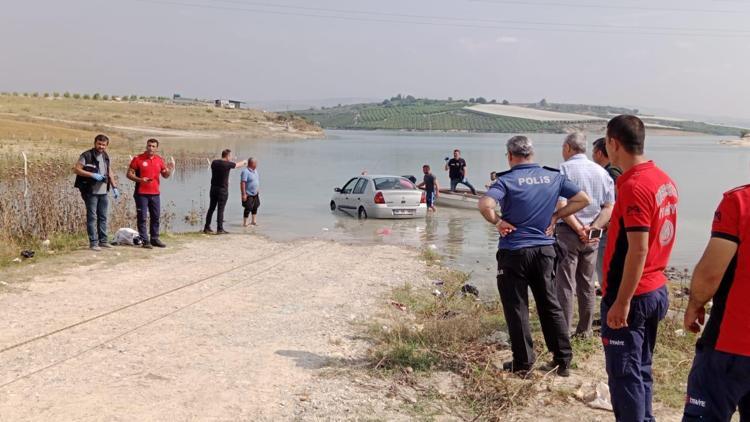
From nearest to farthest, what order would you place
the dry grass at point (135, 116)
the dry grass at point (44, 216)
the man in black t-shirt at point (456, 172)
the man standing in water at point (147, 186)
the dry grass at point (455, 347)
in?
the dry grass at point (455, 347) → the dry grass at point (44, 216) → the man standing in water at point (147, 186) → the man in black t-shirt at point (456, 172) → the dry grass at point (135, 116)

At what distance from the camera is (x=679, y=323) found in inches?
317

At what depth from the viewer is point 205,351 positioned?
6398 millimetres

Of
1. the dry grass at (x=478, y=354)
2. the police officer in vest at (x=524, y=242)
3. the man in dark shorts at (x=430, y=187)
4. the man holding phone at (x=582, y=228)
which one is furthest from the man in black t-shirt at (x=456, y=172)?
the police officer in vest at (x=524, y=242)

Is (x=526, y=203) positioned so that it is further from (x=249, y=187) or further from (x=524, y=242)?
(x=249, y=187)

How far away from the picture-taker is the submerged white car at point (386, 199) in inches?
781

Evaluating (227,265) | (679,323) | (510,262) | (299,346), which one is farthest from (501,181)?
(227,265)

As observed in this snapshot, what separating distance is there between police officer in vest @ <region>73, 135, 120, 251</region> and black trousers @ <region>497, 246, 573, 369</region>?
8198 millimetres

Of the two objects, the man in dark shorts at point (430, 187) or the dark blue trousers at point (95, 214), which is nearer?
the dark blue trousers at point (95, 214)

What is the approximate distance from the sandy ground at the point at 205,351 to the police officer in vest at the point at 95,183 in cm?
100

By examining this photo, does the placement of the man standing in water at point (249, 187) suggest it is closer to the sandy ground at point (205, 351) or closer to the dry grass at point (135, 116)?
the sandy ground at point (205, 351)

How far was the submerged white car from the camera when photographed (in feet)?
65.1

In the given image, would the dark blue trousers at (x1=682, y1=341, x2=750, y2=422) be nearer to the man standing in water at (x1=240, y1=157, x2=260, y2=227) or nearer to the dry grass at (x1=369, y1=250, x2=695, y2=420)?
the dry grass at (x1=369, y1=250, x2=695, y2=420)

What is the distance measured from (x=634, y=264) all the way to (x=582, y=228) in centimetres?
264

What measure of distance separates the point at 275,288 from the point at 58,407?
15.3 ft
